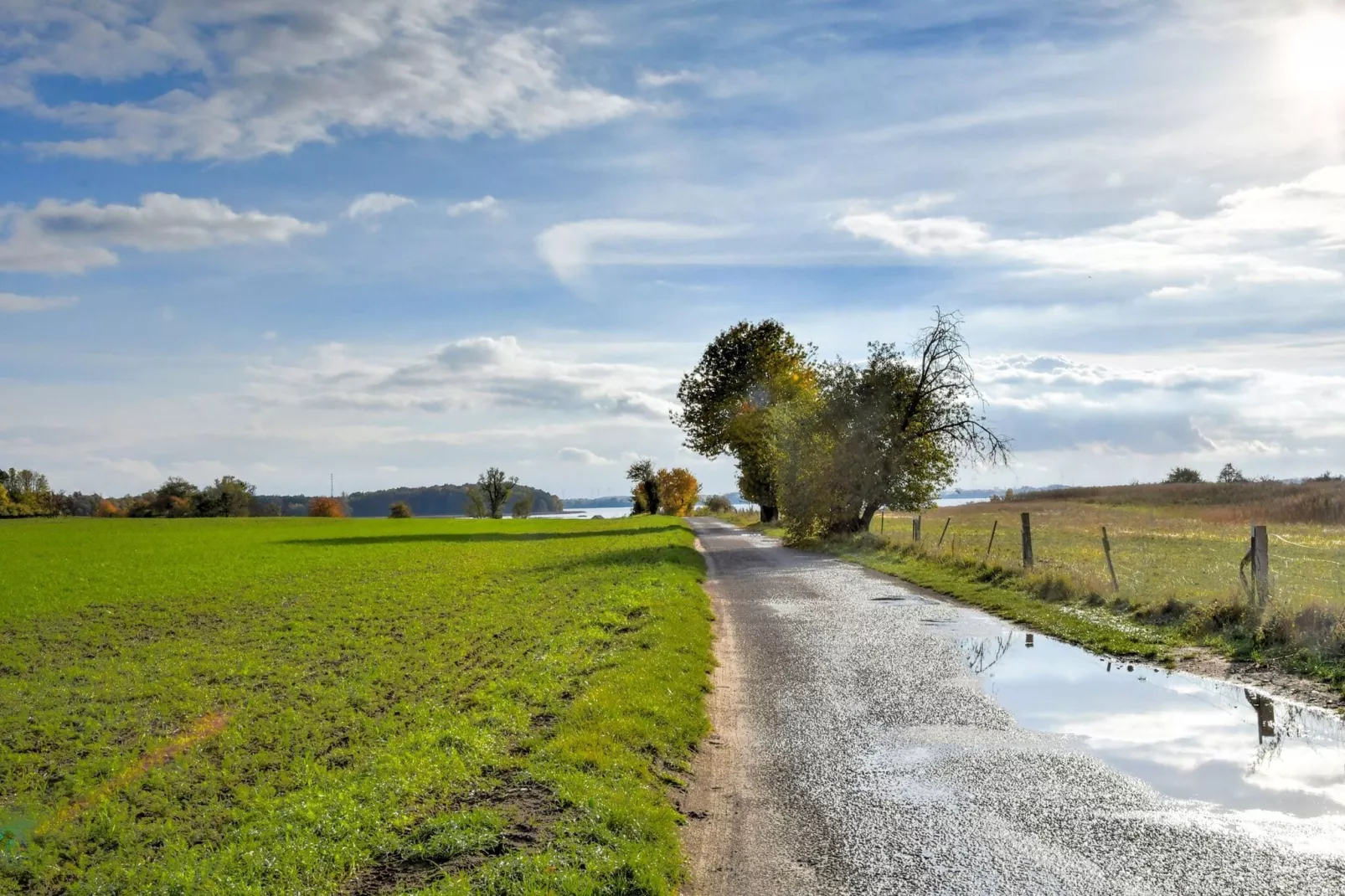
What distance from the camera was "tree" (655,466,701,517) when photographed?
5221 inches

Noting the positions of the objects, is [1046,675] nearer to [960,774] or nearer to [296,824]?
[960,774]

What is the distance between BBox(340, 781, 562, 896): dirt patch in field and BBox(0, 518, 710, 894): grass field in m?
0.02

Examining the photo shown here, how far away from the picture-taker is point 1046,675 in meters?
13.6

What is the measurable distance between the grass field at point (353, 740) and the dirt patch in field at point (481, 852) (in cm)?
2

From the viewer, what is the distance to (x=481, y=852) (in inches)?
272

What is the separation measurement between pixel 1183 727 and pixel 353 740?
9501 millimetres

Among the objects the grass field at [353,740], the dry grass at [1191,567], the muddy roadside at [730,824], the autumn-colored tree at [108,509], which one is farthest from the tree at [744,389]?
the autumn-colored tree at [108,509]

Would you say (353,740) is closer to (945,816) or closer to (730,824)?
(730,824)

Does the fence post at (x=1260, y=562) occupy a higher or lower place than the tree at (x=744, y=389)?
lower

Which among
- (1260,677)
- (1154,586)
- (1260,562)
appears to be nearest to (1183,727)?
(1260,677)

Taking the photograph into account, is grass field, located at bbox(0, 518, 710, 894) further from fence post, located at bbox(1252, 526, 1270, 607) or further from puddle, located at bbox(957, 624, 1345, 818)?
fence post, located at bbox(1252, 526, 1270, 607)

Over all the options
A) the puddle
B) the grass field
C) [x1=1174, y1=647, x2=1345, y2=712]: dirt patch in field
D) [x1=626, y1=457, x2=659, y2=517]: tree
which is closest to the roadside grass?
[x1=1174, y1=647, x2=1345, y2=712]: dirt patch in field

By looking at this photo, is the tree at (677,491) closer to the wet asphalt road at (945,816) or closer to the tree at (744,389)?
the tree at (744,389)

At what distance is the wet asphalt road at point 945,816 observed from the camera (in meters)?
6.39
